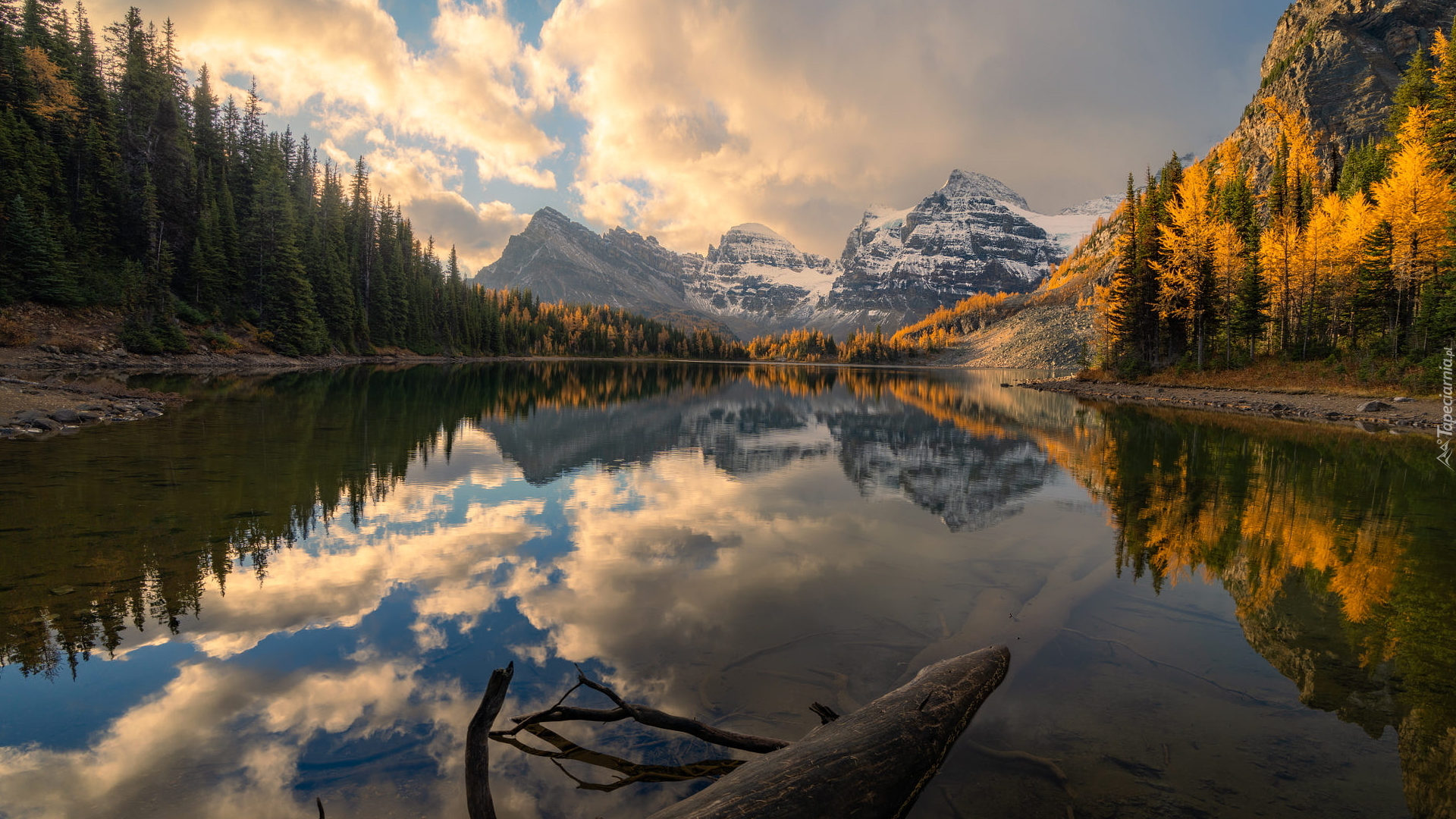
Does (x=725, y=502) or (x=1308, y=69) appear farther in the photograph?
(x=1308, y=69)

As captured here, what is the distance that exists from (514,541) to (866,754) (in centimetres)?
1002

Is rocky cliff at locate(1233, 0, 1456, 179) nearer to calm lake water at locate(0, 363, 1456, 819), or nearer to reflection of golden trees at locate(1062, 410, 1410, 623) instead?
reflection of golden trees at locate(1062, 410, 1410, 623)

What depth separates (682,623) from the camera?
8969mm

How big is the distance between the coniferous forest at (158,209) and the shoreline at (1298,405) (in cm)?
9742

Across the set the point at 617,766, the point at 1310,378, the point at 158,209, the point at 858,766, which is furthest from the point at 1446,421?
the point at 158,209

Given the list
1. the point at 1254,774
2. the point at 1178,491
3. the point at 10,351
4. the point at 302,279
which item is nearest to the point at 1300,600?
the point at 1254,774

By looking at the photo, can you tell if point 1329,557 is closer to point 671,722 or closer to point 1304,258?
point 671,722

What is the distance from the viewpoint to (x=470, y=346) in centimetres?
14275

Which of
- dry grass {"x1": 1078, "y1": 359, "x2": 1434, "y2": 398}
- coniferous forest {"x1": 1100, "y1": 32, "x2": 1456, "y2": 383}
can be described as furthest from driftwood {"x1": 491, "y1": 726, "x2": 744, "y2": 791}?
coniferous forest {"x1": 1100, "y1": 32, "x2": 1456, "y2": 383}

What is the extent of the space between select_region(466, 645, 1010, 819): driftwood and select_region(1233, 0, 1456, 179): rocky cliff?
544ft

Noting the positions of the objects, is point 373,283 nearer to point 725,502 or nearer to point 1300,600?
point 725,502

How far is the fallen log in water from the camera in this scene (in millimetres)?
4109

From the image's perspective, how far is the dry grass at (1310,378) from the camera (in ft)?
137

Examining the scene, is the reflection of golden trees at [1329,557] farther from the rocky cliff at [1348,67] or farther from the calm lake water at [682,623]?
the rocky cliff at [1348,67]
